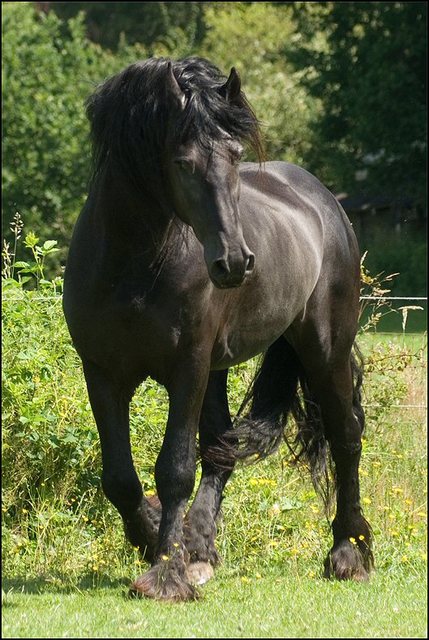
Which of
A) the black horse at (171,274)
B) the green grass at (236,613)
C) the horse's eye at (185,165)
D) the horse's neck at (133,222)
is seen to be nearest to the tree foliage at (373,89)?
the black horse at (171,274)

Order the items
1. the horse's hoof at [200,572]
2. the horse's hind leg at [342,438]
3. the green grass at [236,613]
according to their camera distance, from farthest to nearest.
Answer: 1. the horse's hind leg at [342,438]
2. the horse's hoof at [200,572]
3. the green grass at [236,613]

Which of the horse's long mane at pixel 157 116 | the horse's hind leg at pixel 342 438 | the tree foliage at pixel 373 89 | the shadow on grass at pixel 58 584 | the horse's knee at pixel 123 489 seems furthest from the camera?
the tree foliage at pixel 373 89

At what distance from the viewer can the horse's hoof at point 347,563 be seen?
251 inches

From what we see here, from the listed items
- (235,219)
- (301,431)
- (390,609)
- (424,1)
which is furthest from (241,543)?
(424,1)

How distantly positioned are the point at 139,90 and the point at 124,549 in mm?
2681

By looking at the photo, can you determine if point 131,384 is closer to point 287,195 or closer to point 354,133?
point 287,195

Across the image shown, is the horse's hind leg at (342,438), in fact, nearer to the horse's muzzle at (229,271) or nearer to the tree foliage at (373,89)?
the horse's muzzle at (229,271)

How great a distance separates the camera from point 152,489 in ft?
23.2

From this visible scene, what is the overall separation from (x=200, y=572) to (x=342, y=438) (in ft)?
4.43

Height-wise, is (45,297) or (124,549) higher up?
(45,297)

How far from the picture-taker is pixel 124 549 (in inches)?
253

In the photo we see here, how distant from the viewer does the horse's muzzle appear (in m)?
4.68

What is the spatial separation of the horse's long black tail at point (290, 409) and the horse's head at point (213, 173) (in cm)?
206

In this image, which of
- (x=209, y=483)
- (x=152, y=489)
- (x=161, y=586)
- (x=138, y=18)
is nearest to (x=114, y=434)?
(x=161, y=586)
